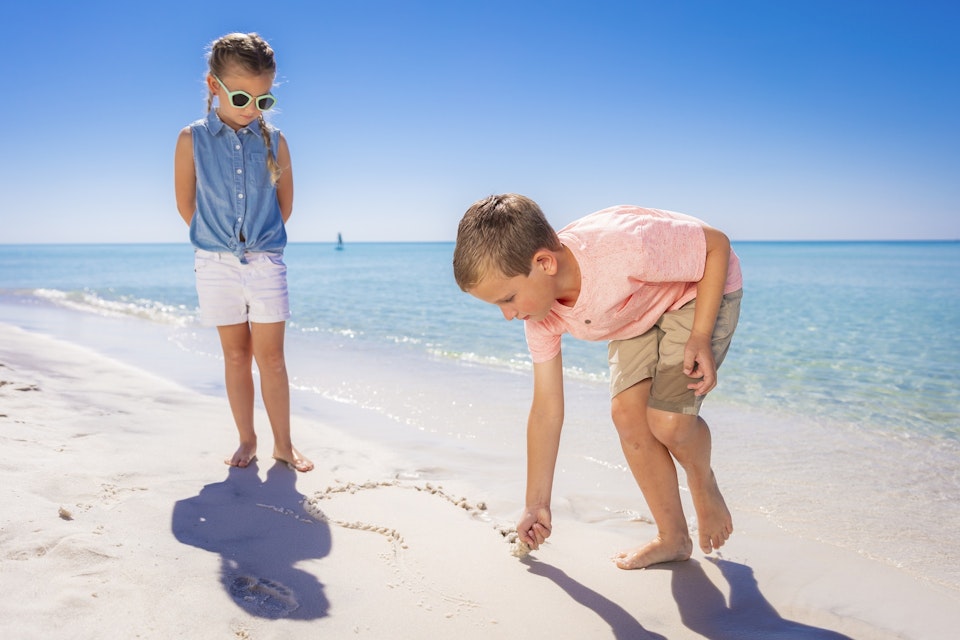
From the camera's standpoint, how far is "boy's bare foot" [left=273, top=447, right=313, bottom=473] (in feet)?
9.91

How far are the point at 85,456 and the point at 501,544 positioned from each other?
69.8 inches

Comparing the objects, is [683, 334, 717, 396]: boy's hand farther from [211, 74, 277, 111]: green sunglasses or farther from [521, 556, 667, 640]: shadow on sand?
[211, 74, 277, 111]: green sunglasses

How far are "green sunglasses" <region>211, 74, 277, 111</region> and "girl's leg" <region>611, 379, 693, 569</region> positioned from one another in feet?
6.47

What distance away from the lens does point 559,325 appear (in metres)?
2.19

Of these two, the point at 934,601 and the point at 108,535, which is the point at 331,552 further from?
the point at 934,601

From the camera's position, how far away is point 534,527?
2.11 metres

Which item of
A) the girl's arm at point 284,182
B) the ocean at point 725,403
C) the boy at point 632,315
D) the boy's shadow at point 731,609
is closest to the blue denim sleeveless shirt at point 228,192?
the girl's arm at point 284,182

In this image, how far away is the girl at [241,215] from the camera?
2.89 m

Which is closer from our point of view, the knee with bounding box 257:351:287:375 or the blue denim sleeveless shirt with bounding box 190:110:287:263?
the blue denim sleeveless shirt with bounding box 190:110:287:263

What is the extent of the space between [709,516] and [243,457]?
6.67 ft

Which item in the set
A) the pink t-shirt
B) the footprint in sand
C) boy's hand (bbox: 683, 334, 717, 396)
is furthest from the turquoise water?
the footprint in sand

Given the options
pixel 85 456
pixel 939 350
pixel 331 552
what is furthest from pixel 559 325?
pixel 939 350

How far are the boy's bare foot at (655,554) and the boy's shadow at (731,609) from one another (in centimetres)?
3

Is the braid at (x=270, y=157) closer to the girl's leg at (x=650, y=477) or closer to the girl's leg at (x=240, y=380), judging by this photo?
the girl's leg at (x=240, y=380)
